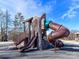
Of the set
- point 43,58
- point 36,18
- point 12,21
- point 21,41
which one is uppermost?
point 12,21

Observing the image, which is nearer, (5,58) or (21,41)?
(5,58)

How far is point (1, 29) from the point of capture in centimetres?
6347

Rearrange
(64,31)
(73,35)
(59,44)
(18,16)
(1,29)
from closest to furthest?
1. (64,31)
2. (59,44)
3. (1,29)
4. (73,35)
5. (18,16)

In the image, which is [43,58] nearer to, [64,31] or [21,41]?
[64,31]

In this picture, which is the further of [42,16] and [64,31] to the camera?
[42,16]

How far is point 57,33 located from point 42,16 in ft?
13.7

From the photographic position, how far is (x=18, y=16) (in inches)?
3095

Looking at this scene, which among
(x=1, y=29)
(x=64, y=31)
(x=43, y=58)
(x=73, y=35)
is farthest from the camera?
(x=73, y=35)

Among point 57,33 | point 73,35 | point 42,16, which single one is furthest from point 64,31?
point 73,35

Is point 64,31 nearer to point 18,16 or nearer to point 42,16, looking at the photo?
point 42,16

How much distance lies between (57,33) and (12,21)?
58075 millimetres

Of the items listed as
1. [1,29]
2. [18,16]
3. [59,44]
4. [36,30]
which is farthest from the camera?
[18,16]

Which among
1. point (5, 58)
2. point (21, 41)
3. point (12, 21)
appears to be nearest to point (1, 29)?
point (12, 21)

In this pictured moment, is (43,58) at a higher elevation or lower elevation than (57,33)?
lower
